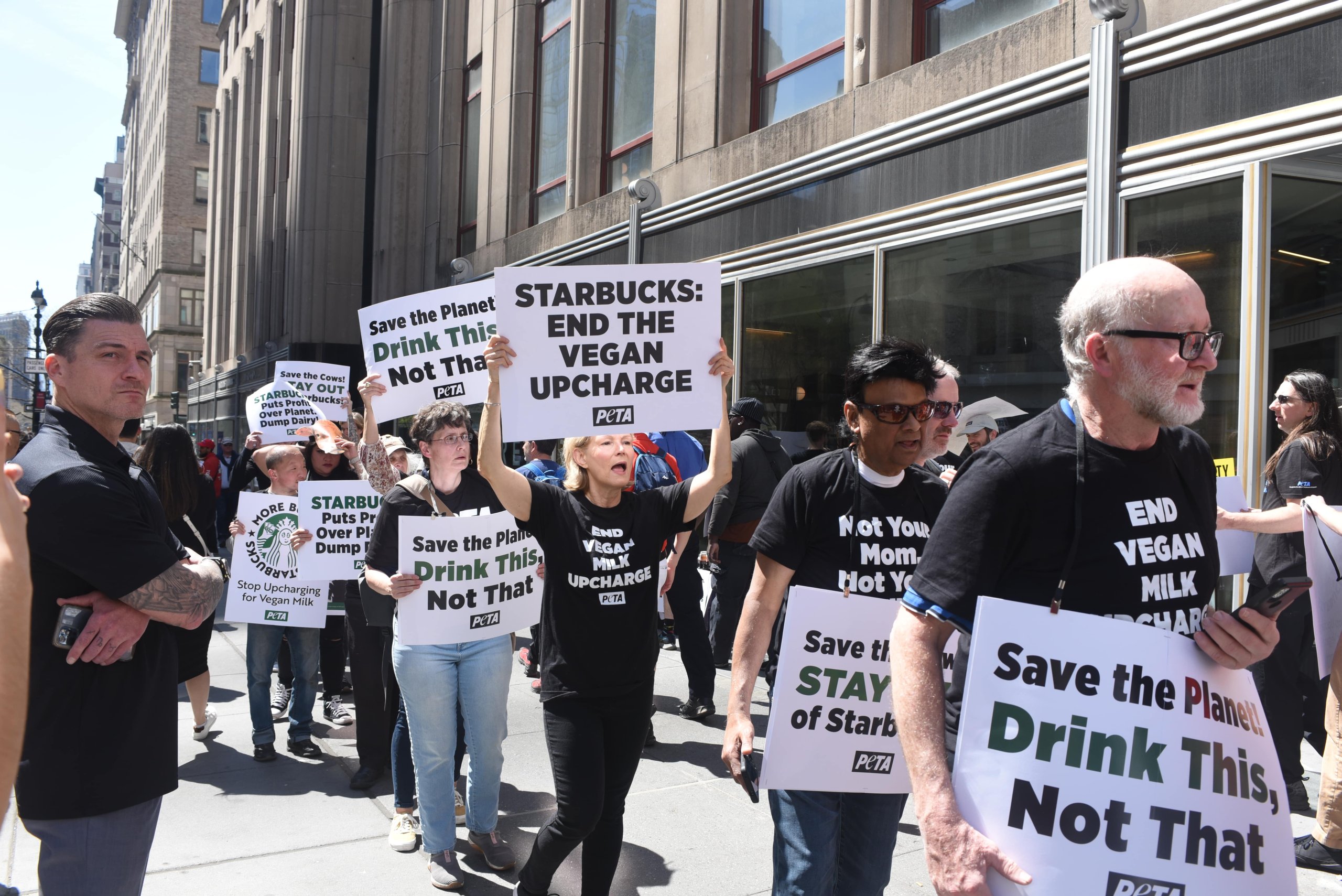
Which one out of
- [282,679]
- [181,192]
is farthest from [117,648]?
[181,192]

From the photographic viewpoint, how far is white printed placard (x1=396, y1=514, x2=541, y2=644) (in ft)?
14.6

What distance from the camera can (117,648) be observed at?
257cm

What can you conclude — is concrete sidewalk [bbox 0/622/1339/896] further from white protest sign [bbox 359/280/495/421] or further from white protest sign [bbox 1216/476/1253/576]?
white protest sign [bbox 359/280/495/421]

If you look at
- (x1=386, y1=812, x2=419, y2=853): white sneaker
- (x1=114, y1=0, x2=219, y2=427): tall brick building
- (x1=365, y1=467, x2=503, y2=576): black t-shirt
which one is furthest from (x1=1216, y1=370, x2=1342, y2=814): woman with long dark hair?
(x1=114, y1=0, x2=219, y2=427): tall brick building

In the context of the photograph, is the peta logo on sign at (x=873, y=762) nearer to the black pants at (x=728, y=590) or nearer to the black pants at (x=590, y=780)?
the black pants at (x=590, y=780)

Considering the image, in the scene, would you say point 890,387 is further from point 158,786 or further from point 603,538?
point 158,786

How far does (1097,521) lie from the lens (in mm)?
2096

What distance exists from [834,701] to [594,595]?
1.04 m

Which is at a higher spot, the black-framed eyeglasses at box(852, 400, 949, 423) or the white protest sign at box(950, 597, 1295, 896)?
the black-framed eyeglasses at box(852, 400, 949, 423)

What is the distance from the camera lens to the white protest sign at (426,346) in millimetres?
6074

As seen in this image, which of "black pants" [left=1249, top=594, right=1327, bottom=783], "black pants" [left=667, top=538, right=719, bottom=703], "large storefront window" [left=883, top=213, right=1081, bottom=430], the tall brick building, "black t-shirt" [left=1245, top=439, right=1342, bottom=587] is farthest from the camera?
the tall brick building

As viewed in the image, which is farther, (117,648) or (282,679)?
(282,679)

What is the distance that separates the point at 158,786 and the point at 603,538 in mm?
1679

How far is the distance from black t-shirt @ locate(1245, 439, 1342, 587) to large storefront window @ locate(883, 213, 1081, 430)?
2.23 meters
